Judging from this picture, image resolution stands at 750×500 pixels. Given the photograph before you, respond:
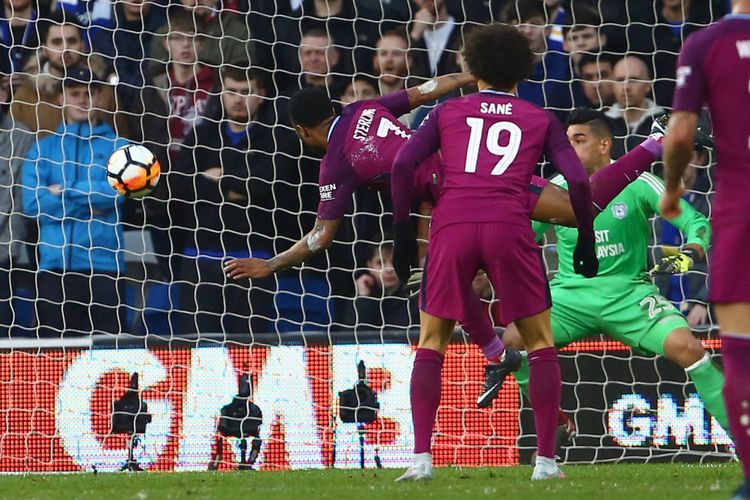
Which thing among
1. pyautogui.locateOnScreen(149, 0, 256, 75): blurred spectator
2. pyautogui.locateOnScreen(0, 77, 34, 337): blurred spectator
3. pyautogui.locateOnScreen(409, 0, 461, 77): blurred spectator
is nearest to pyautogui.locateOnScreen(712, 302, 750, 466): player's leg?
pyautogui.locateOnScreen(409, 0, 461, 77): blurred spectator

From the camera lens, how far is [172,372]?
26.8ft

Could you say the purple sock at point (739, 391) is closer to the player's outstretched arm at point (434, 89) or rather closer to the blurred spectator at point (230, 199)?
the player's outstretched arm at point (434, 89)

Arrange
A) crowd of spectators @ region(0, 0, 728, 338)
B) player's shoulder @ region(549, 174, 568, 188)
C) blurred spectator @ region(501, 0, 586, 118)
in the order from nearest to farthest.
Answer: player's shoulder @ region(549, 174, 568, 188), crowd of spectators @ region(0, 0, 728, 338), blurred spectator @ region(501, 0, 586, 118)

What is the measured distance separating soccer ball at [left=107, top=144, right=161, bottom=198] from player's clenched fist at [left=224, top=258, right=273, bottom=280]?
5.42ft

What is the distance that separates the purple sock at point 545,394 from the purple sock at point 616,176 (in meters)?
1.12

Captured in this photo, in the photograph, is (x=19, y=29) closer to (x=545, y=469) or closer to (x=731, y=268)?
(x=545, y=469)

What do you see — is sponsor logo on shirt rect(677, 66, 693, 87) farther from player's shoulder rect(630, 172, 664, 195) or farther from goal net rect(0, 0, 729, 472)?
goal net rect(0, 0, 729, 472)

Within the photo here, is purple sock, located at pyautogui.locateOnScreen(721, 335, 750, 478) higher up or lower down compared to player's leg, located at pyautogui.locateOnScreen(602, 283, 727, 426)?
lower down

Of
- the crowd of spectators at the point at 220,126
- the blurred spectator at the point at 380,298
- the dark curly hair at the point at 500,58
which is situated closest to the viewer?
the dark curly hair at the point at 500,58

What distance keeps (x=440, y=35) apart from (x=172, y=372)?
3.37 meters

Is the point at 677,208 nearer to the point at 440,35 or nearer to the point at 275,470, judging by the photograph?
the point at 275,470

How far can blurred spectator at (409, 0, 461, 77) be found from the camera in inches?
388

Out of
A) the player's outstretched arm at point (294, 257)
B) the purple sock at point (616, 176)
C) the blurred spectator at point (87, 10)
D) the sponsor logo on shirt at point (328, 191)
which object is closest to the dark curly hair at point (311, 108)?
the sponsor logo on shirt at point (328, 191)

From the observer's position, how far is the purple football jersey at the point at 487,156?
5637 millimetres
